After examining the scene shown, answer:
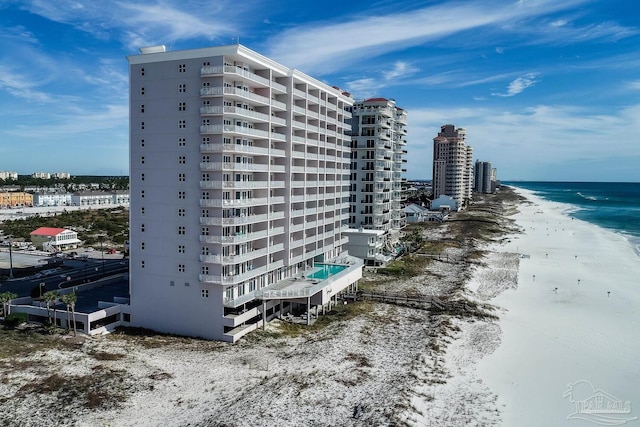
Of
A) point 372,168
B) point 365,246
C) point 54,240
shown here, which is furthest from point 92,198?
point 365,246

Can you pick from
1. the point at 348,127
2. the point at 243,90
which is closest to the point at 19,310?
the point at 243,90

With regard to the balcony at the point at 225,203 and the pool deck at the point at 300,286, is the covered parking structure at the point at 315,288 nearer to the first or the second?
the pool deck at the point at 300,286

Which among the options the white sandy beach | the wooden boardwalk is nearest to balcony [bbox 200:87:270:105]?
the wooden boardwalk

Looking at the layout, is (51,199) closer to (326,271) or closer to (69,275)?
(69,275)

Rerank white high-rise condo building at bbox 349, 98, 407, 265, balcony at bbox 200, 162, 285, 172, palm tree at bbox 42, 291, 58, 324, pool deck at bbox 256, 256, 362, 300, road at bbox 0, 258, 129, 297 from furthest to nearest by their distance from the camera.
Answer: white high-rise condo building at bbox 349, 98, 407, 265, road at bbox 0, 258, 129, 297, pool deck at bbox 256, 256, 362, 300, palm tree at bbox 42, 291, 58, 324, balcony at bbox 200, 162, 285, 172

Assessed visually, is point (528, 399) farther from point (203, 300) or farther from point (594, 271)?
point (594, 271)

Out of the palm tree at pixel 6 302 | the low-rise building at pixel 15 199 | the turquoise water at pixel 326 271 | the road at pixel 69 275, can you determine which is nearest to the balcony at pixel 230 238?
the turquoise water at pixel 326 271

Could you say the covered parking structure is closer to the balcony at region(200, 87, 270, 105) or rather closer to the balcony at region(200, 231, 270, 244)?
the balcony at region(200, 231, 270, 244)
